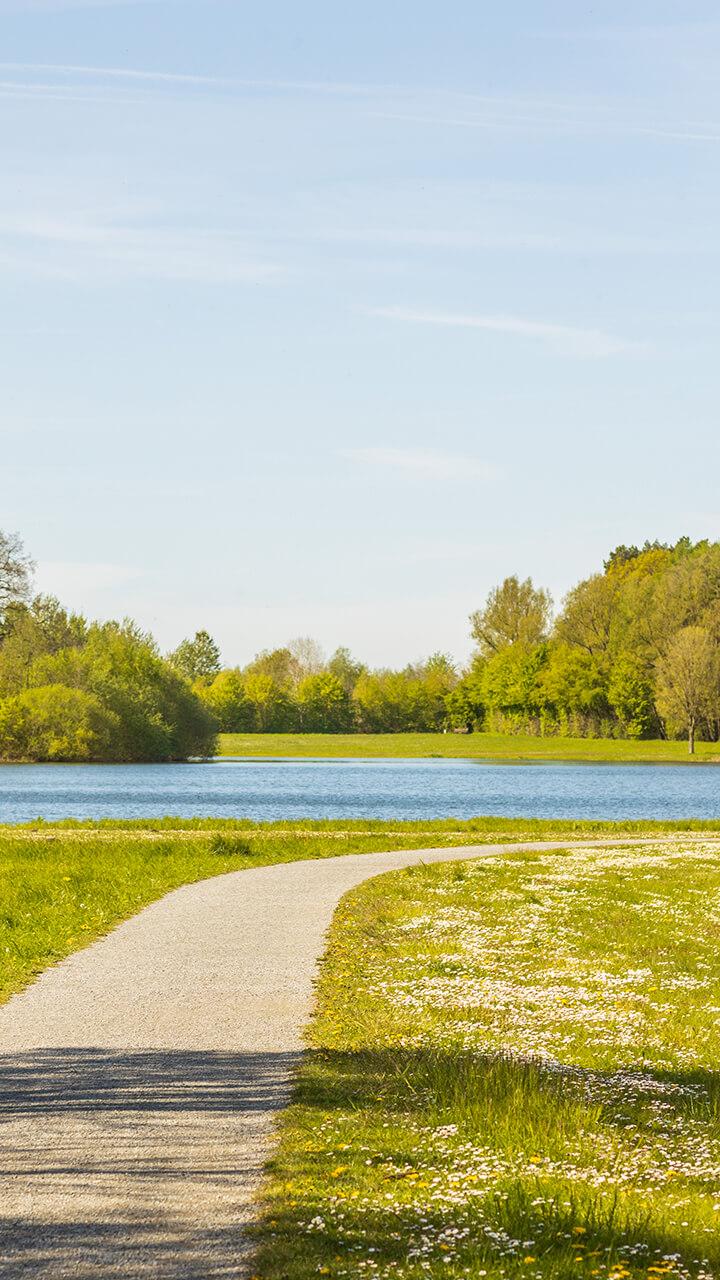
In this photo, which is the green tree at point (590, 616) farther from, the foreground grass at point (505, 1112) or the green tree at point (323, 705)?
the foreground grass at point (505, 1112)

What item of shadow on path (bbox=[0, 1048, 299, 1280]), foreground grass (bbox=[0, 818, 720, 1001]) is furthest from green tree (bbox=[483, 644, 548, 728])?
shadow on path (bbox=[0, 1048, 299, 1280])

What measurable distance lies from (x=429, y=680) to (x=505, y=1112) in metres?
159

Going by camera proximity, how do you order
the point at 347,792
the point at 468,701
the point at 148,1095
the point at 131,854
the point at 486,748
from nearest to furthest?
the point at 148,1095, the point at 131,854, the point at 347,792, the point at 486,748, the point at 468,701

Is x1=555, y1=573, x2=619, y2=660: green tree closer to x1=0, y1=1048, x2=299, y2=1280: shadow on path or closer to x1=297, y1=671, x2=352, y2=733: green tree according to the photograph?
x1=297, y1=671, x2=352, y2=733: green tree

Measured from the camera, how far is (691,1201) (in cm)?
706

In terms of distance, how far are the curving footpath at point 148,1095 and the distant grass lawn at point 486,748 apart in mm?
100722

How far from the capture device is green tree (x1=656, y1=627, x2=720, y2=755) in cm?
10979

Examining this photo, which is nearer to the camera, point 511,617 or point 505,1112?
point 505,1112

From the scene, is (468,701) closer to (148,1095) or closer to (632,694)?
(632,694)

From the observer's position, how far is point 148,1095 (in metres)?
9.16

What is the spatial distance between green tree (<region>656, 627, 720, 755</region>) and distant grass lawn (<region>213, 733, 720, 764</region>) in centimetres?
399

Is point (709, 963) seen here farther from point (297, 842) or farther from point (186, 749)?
point (186, 749)

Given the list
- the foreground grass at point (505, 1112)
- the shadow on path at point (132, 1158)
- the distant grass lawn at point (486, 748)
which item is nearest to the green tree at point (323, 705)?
the distant grass lawn at point (486, 748)

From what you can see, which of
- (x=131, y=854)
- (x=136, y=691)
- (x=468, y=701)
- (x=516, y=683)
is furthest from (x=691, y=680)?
(x=131, y=854)
